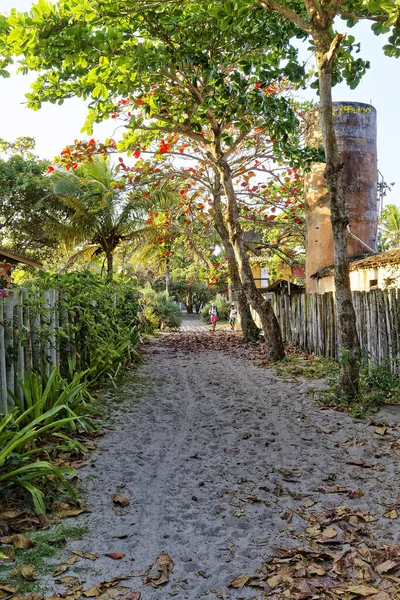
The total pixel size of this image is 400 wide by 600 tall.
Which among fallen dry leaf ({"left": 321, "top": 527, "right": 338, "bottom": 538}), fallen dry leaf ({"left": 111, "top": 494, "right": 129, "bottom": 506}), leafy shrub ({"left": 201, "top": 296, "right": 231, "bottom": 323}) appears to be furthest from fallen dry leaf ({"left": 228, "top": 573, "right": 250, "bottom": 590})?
leafy shrub ({"left": 201, "top": 296, "right": 231, "bottom": 323})

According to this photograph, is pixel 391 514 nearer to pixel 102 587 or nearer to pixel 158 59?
pixel 102 587

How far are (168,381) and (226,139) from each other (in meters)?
5.25

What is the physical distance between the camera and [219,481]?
4.26m

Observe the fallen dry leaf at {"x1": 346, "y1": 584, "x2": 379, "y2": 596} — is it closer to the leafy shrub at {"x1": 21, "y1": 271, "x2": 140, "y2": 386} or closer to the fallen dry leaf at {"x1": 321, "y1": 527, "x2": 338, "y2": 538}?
the fallen dry leaf at {"x1": 321, "y1": 527, "x2": 338, "y2": 538}

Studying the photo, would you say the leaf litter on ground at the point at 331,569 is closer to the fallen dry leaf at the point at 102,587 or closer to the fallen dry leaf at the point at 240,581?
the fallen dry leaf at the point at 240,581

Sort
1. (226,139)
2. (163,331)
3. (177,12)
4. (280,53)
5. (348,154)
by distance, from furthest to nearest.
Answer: (163,331), (348,154), (226,139), (280,53), (177,12)

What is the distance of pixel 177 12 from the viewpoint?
281 inches

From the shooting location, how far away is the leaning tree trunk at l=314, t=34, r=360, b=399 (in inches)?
252

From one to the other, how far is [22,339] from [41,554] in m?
2.45

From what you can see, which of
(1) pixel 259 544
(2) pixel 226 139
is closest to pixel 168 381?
(2) pixel 226 139

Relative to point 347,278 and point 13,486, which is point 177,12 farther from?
point 13,486

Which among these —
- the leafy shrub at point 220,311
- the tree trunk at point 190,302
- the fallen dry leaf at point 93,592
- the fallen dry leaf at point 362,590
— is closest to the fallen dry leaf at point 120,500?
the fallen dry leaf at point 93,592

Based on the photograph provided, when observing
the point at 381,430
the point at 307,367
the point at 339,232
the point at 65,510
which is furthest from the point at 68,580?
the point at 307,367

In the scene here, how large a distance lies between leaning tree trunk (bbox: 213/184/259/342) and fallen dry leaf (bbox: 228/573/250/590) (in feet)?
41.6
